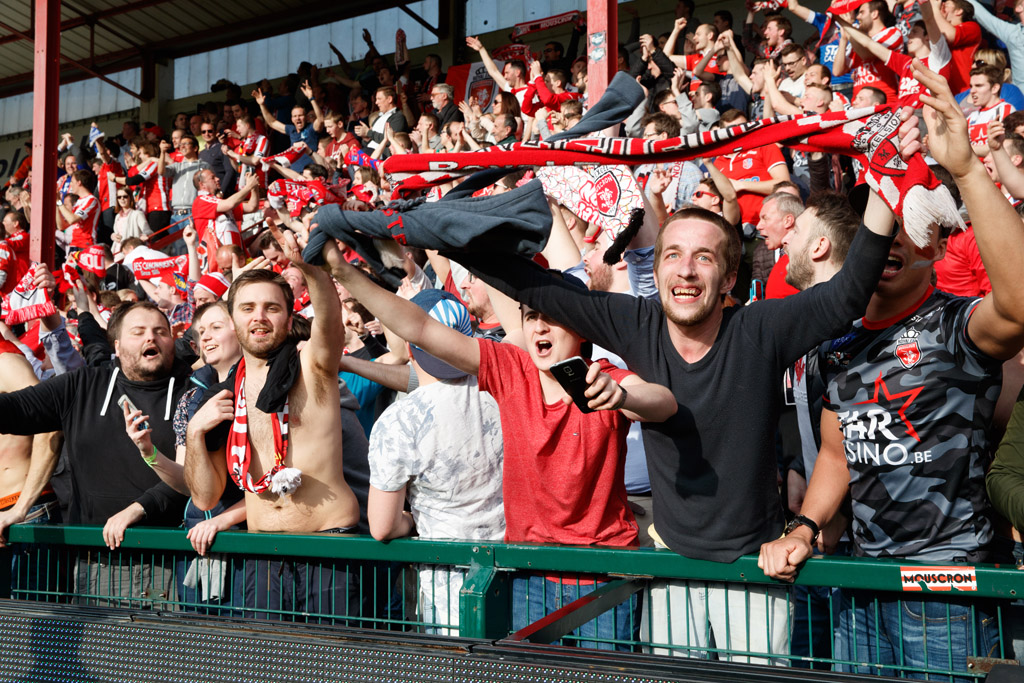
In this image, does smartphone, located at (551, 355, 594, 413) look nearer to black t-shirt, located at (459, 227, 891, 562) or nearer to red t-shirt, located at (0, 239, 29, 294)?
black t-shirt, located at (459, 227, 891, 562)

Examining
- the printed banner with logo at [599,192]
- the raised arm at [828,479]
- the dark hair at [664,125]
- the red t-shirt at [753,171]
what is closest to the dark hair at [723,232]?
the printed banner with logo at [599,192]

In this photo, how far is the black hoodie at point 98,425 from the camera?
3832mm

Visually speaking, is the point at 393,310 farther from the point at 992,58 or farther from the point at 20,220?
the point at 20,220

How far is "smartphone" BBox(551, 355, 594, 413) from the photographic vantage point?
1.89 m

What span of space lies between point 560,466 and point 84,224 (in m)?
11.1

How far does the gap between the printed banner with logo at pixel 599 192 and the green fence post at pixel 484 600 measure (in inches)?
44.1

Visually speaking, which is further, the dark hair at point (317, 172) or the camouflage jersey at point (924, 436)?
the dark hair at point (317, 172)

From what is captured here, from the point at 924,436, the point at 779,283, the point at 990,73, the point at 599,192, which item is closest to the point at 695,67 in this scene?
the point at 990,73

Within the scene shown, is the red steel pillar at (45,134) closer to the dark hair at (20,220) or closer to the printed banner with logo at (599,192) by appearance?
the dark hair at (20,220)

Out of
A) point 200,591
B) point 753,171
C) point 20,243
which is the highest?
point 20,243

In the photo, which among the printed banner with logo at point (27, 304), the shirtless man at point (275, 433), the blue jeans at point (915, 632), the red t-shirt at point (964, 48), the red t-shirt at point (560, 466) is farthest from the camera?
the red t-shirt at point (964, 48)

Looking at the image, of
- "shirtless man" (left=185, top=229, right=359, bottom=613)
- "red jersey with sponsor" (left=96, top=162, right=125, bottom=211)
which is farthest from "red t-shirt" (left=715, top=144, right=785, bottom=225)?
"red jersey with sponsor" (left=96, top=162, right=125, bottom=211)

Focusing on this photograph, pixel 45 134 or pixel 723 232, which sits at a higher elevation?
pixel 45 134

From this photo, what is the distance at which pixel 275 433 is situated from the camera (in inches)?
127
